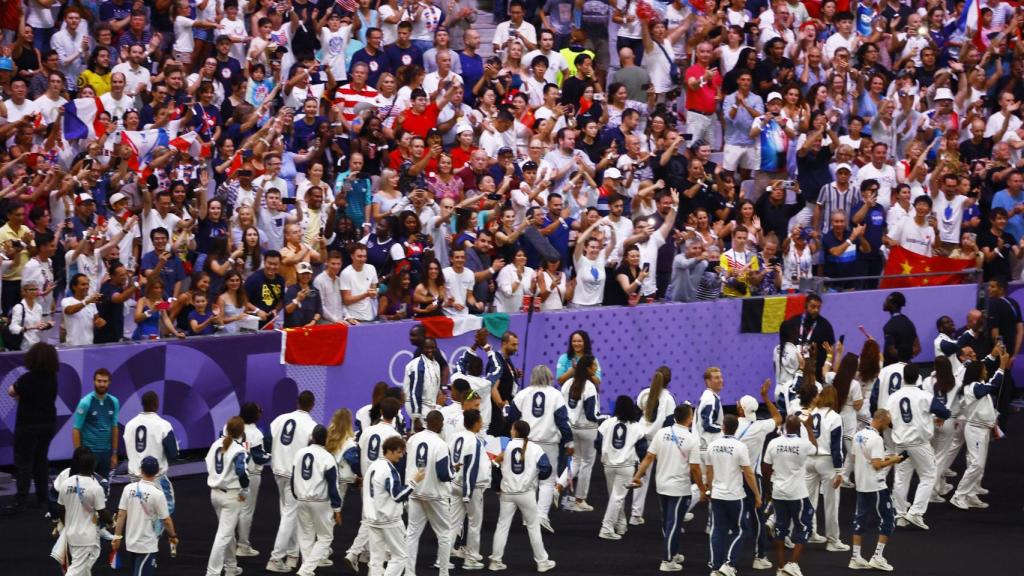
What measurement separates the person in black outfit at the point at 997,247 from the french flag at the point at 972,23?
5204 millimetres

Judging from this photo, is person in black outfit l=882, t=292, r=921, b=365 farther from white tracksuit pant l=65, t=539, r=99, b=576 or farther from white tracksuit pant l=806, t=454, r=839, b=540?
white tracksuit pant l=65, t=539, r=99, b=576

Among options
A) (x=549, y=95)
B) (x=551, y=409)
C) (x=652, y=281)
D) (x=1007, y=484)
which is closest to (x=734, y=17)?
(x=549, y=95)

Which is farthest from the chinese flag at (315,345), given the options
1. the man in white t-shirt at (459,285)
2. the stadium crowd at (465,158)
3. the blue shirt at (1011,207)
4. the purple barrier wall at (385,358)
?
the blue shirt at (1011,207)

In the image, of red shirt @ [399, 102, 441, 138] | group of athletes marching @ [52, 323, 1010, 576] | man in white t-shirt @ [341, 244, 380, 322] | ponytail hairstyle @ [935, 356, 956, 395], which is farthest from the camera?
red shirt @ [399, 102, 441, 138]

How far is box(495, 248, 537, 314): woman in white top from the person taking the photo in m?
21.8

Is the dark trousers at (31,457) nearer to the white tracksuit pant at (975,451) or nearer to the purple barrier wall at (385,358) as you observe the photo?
the purple barrier wall at (385,358)

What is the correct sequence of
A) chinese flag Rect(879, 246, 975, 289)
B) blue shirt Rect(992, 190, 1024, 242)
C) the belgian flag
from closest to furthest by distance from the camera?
the belgian flag → chinese flag Rect(879, 246, 975, 289) → blue shirt Rect(992, 190, 1024, 242)

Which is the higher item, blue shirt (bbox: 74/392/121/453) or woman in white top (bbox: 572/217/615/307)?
woman in white top (bbox: 572/217/615/307)

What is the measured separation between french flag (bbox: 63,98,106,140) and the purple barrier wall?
351cm

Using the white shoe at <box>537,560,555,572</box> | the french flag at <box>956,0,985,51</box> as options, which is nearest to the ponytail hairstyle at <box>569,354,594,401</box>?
the white shoe at <box>537,560,555,572</box>

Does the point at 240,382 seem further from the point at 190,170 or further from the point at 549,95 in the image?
the point at 549,95

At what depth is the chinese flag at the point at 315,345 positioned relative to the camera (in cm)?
2020

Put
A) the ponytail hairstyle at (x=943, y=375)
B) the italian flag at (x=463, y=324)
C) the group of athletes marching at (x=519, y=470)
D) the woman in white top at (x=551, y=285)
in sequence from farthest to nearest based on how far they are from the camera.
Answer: the woman in white top at (x=551, y=285) < the italian flag at (x=463, y=324) < the ponytail hairstyle at (x=943, y=375) < the group of athletes marching at (x=519, y=470)

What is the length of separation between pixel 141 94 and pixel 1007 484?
1221 centimetres
